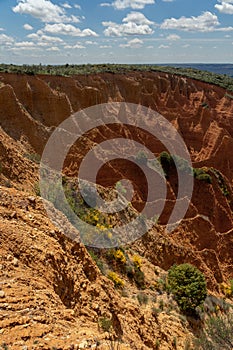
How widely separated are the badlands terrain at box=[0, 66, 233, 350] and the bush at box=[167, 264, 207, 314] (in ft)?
1.03

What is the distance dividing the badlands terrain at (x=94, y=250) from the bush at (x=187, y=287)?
1.03 ft

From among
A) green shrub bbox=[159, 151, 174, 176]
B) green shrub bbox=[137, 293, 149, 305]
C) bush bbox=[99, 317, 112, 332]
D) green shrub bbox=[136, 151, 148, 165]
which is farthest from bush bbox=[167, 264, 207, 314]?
green shrub bbox=[159, 151, 174, 176]

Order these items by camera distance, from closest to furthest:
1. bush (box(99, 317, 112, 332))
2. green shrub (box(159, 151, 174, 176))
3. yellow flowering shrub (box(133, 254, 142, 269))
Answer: bush (box(99, 317, 112, 332)), yellow flowering shrub (box(133, 254, 142, 269)), green shrub (box(159, 151, 174, 176))

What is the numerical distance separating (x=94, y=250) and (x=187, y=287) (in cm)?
401

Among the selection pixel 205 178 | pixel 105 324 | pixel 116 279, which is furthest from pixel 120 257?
pixel 205 178

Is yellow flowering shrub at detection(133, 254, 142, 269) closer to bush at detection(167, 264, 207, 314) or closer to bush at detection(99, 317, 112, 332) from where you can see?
bush at detection(167, 264, 207, 314)

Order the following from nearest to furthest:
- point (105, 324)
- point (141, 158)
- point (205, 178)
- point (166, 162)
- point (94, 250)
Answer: point (105, 324), point (94, 250), point (205, 178), point (141, 158), point (166, 162)

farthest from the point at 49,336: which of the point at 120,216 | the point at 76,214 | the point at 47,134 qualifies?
the point at 47,134

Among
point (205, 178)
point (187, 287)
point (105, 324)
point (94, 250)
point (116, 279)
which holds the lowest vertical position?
point (205, 178)

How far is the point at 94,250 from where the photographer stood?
1220cm

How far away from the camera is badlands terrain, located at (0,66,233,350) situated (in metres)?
6.00

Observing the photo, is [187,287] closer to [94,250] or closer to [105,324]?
[94,250]

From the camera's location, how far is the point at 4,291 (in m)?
5.82

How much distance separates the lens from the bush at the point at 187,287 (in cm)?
1268
